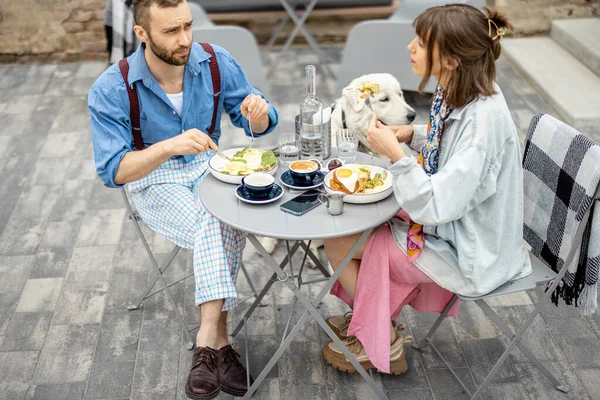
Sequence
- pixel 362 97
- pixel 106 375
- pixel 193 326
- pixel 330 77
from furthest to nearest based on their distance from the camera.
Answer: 1. pixel 330 77
2. pixel 362 97
3. pixel 193 326
4. pixel 106 375

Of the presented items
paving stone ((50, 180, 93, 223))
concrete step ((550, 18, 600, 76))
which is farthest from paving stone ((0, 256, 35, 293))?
concrete step ((550, 18, 600, 76))

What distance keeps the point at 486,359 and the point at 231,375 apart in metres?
1.04

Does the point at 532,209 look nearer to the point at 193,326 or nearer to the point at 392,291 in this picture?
the point at 392,291

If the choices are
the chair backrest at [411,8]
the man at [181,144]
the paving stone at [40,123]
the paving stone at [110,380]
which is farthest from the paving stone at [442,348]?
the paving stone at [40,123]

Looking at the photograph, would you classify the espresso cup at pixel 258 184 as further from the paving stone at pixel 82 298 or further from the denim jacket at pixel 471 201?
the paving stone at pixel 82 298

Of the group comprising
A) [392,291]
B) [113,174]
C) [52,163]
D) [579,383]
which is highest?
[113,174]

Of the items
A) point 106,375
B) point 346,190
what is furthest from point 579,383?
point 106,375

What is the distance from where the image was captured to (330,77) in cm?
599

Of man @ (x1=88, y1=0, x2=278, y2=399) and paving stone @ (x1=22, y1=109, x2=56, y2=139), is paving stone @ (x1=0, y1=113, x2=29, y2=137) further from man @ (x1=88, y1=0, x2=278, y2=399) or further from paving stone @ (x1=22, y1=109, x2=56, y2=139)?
man @ (x1=88, y1=0, x2=278, y2=399)

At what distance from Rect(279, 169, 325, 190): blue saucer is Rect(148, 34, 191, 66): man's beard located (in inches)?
23.3

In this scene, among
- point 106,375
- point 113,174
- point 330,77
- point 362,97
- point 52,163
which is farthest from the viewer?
point 330,77

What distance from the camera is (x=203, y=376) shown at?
8.27ft

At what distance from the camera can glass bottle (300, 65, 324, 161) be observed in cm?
281

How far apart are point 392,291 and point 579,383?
2.81 ft
